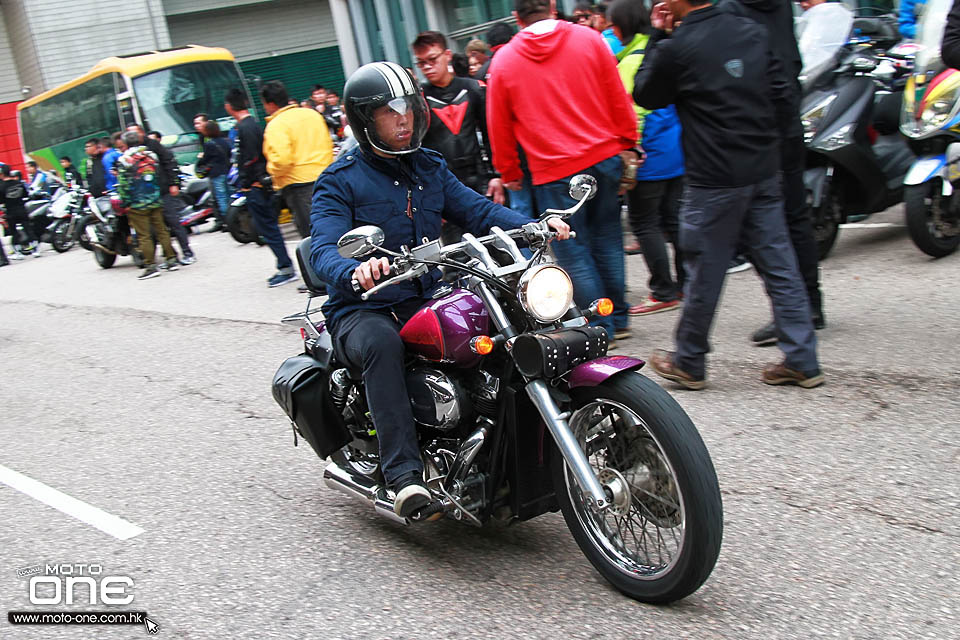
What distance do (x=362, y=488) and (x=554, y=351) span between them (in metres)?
1.22

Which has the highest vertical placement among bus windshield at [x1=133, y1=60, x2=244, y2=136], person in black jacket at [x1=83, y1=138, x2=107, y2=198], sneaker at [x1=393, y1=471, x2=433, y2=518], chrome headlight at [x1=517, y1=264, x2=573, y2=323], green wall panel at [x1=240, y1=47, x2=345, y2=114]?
green wall panel at [x1=240, y1=47, x2=345, y2=114]

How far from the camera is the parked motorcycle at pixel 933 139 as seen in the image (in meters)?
→ 6.36

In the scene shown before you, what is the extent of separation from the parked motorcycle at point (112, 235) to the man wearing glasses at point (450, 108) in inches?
313

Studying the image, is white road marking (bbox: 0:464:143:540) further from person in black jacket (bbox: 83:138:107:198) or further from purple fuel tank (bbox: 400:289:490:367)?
person in black jacket (bbox: 83:138:107:198)

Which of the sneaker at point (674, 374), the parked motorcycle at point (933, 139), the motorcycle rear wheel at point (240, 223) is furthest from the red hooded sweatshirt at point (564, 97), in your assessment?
the motorcycle rear wheel at point (240, 223)

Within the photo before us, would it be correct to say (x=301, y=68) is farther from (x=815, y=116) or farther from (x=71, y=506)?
(x=71, y=506)

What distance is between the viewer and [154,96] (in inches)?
818

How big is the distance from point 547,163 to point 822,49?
2567 mm

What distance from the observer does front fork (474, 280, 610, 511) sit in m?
2.98

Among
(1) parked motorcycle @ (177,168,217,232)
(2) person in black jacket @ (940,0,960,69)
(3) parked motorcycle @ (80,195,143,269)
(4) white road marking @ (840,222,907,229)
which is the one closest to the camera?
(2) person in black jacket @ (940,0,960,69)

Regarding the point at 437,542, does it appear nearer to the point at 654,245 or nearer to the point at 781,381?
the point at 781,381

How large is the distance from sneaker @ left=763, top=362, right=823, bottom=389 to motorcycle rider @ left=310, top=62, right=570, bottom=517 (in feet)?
6.39

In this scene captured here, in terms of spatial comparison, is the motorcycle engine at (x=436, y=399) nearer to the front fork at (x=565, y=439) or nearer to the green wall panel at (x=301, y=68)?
the front fork at (x=565, y=439)

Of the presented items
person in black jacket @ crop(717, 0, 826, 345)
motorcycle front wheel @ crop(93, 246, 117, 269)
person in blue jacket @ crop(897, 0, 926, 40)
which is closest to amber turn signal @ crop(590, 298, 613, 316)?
person in black jacket @ crop(717, 0, 826, 345)
